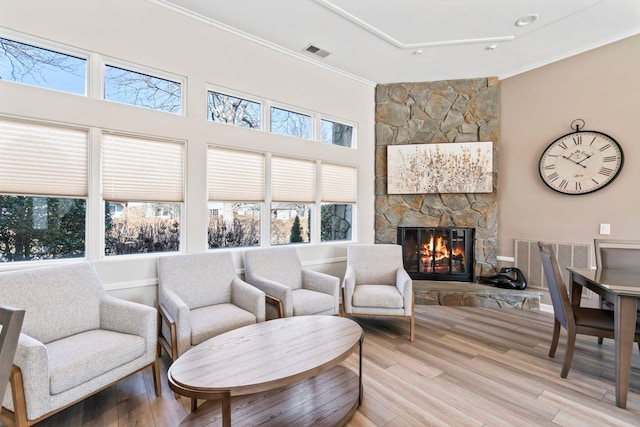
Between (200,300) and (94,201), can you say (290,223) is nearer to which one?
(200,300)

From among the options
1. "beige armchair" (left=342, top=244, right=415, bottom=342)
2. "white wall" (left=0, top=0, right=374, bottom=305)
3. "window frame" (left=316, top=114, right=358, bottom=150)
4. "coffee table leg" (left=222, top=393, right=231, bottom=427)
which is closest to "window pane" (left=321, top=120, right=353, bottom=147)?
"window frame" (left=316, top=114, right=358, bottom=150)

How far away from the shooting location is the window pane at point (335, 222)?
172 inches

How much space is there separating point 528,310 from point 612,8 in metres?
3.47

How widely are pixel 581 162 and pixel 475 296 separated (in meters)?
2.16

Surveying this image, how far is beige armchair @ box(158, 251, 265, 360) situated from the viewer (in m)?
2.29

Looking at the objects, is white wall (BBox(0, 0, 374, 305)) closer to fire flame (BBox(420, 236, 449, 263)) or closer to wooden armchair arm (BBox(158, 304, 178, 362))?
wooden armchair arm (BBox(158, 304, 178, 362))

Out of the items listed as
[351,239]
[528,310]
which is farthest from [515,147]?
[351,239]

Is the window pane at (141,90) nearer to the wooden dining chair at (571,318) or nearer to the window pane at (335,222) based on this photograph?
the window pane at (335,222)

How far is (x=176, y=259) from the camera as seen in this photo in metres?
2.84

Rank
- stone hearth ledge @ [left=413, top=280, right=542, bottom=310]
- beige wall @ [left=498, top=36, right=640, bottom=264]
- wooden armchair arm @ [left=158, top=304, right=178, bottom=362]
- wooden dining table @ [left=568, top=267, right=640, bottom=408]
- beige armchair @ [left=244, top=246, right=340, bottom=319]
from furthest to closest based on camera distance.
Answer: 1. stone hearth ledge @ [left=413, top=280, right=542, bottom=310]
2. beige wall @ [left=498, top=36, right=640, bottom=264]
3. beige armchair @ [left=244, top=246, right=340, bottom=319]
4. wooden armchair arm @ [left=158, top=304, right=178, bottom=362]
5. wooden dining table @ [left=568, top=267, right=640, bottom=408]

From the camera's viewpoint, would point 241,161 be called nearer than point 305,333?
No

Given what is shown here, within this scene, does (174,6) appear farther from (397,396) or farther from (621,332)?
(621,332)

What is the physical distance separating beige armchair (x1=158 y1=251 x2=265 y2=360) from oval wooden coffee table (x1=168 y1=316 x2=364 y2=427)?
1.14ft

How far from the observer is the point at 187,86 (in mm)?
3076
